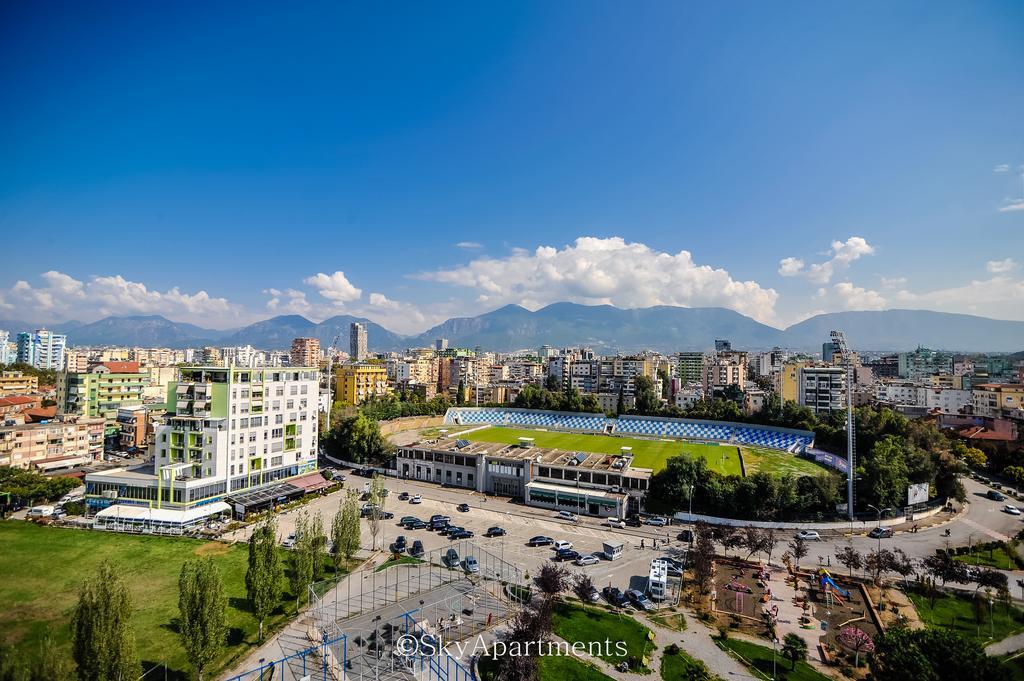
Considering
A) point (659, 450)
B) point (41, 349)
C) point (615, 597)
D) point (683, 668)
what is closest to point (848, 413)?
point (659, 450)

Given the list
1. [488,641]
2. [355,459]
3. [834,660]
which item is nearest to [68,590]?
[488,641]

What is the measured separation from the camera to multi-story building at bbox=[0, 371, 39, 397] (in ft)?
168

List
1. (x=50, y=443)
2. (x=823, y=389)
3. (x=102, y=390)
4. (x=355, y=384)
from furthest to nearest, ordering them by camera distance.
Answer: (x=355, y=384), (x=823, y=389), (x=102, y=390), (x=50, y=443)

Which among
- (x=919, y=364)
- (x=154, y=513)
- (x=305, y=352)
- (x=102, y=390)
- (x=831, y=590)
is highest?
(x=305, y=352)

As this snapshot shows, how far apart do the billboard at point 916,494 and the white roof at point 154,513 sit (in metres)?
35.0

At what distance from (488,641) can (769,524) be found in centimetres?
1632

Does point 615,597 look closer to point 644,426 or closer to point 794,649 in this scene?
point 794,649

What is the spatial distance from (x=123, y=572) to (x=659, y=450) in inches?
1407

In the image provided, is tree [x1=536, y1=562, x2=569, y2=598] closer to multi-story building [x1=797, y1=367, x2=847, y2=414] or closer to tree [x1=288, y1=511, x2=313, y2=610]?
tree [x1=288, y1=511, x2=313, y2=610]

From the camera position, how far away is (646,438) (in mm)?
49250

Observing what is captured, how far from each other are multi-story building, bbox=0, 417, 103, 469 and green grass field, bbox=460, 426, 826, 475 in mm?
28181

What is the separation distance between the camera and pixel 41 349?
9338 cm

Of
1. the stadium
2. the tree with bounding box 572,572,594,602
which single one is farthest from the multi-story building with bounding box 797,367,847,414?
the tree with bounding box 572,572,594,602

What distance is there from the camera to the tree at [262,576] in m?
13.8
